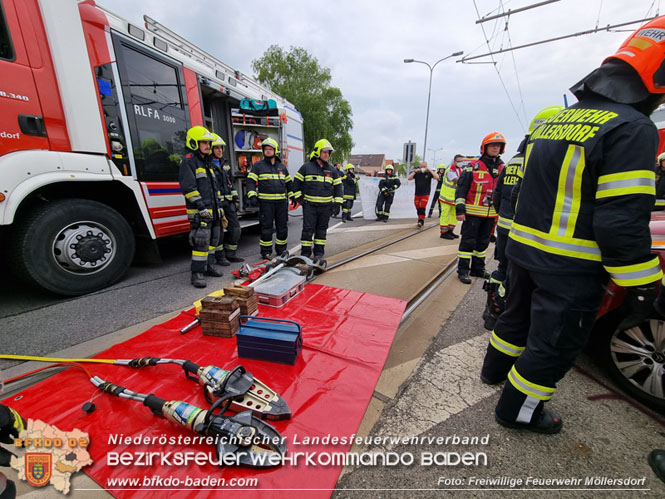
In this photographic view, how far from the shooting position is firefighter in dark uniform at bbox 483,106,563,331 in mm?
2727

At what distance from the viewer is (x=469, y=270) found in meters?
4.14

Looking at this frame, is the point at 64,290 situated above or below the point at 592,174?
below

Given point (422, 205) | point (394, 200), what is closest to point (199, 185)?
point (422, 205)

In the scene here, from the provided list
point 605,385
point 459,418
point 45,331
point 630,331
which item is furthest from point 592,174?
point 45,331

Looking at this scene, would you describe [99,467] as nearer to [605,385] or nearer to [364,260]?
[605,385]

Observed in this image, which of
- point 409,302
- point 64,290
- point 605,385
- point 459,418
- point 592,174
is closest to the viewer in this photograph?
point 592,174

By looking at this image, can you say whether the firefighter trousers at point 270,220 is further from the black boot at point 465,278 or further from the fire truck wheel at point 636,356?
the fire truck wheel at point 636,356

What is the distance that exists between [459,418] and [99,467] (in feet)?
6.57

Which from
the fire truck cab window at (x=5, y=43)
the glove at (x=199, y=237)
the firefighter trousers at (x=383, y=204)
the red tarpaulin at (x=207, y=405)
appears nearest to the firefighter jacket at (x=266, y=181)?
the glove at (x=199, y=237)

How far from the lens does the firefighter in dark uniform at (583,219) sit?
4.08ft

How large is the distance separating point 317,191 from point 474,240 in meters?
2.51

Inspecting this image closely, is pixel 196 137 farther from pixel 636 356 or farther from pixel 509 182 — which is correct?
pixel 636 356

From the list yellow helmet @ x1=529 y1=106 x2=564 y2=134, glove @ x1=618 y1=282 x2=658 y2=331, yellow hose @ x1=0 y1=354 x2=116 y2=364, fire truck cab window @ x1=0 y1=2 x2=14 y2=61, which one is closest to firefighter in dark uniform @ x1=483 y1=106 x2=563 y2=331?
yellow helmet @ x1=529 y1=106 x2=564 y2=134

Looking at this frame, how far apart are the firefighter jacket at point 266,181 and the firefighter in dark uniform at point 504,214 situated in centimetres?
317
